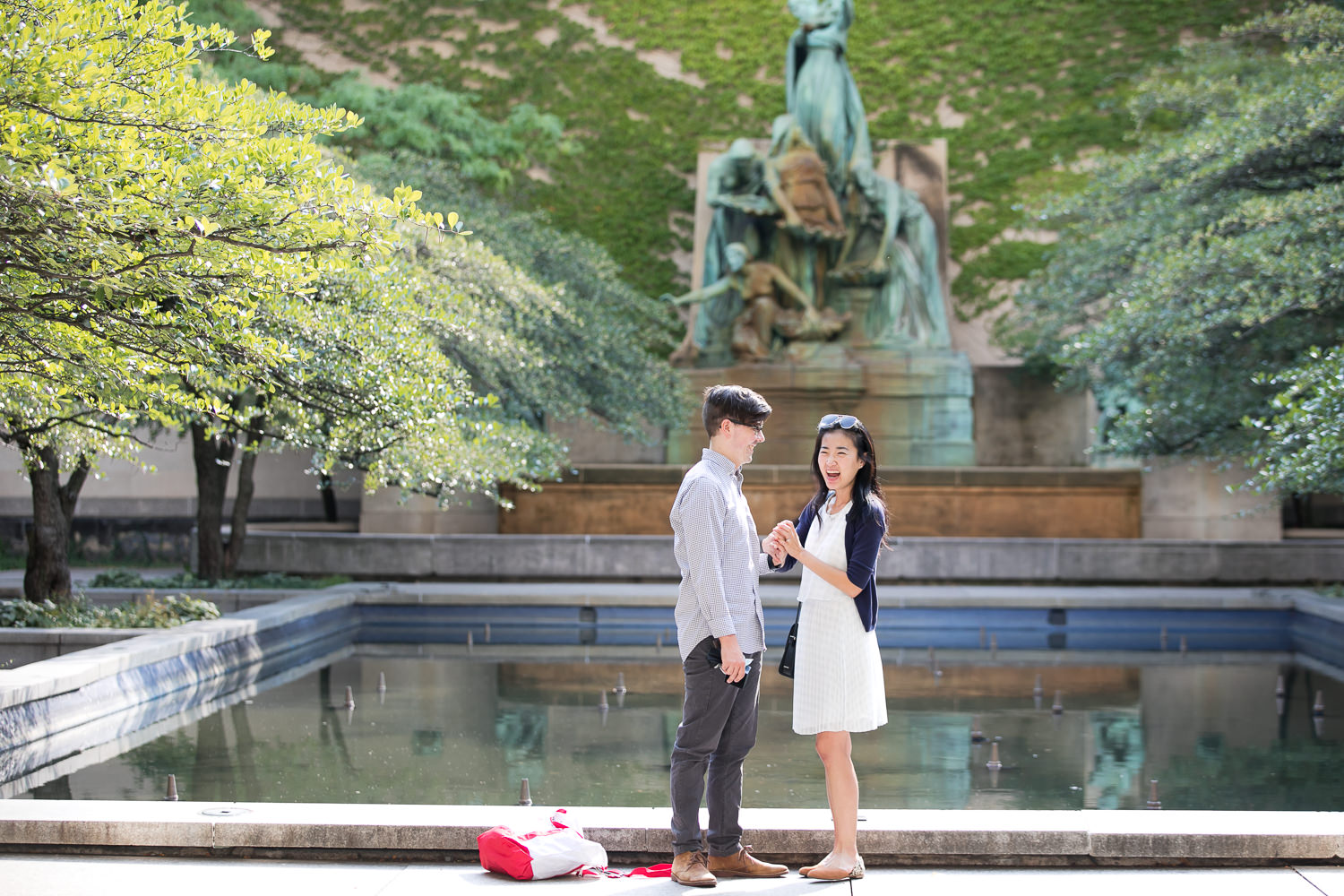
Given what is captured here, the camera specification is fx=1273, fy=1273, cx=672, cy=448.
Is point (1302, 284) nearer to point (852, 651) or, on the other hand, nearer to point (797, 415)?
point (852, 651)

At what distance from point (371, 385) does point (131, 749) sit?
2.59 m

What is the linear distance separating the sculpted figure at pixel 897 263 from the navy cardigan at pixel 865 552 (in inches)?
650

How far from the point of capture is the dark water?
6371 millimetres

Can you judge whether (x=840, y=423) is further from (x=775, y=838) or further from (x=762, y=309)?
(x=762, y=309)

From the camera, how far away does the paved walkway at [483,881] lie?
14.0 ft

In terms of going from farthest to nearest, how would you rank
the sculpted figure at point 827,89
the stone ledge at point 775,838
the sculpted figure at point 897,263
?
the sculpted figure at point 897,263, the sculpted figure at point 827,89, the stone ledge at point 775,838

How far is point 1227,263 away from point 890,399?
8401 millimetres

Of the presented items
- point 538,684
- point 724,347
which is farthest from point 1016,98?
point 538,684

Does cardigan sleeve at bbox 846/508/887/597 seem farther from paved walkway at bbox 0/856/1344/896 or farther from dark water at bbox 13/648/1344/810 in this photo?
dark water at bbox 13/648/1344/810

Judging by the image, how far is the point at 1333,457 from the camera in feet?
31.7

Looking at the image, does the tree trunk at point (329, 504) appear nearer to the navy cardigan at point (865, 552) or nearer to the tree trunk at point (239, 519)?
the tree trunk at point (239, 519)

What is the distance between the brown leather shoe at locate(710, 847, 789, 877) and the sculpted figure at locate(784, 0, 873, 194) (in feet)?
56.7

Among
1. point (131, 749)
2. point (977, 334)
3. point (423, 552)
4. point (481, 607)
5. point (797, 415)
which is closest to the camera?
point (131, 749)

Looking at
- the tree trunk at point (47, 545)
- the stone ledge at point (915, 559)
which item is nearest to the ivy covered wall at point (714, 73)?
the stone ledge at point (915, 559)
